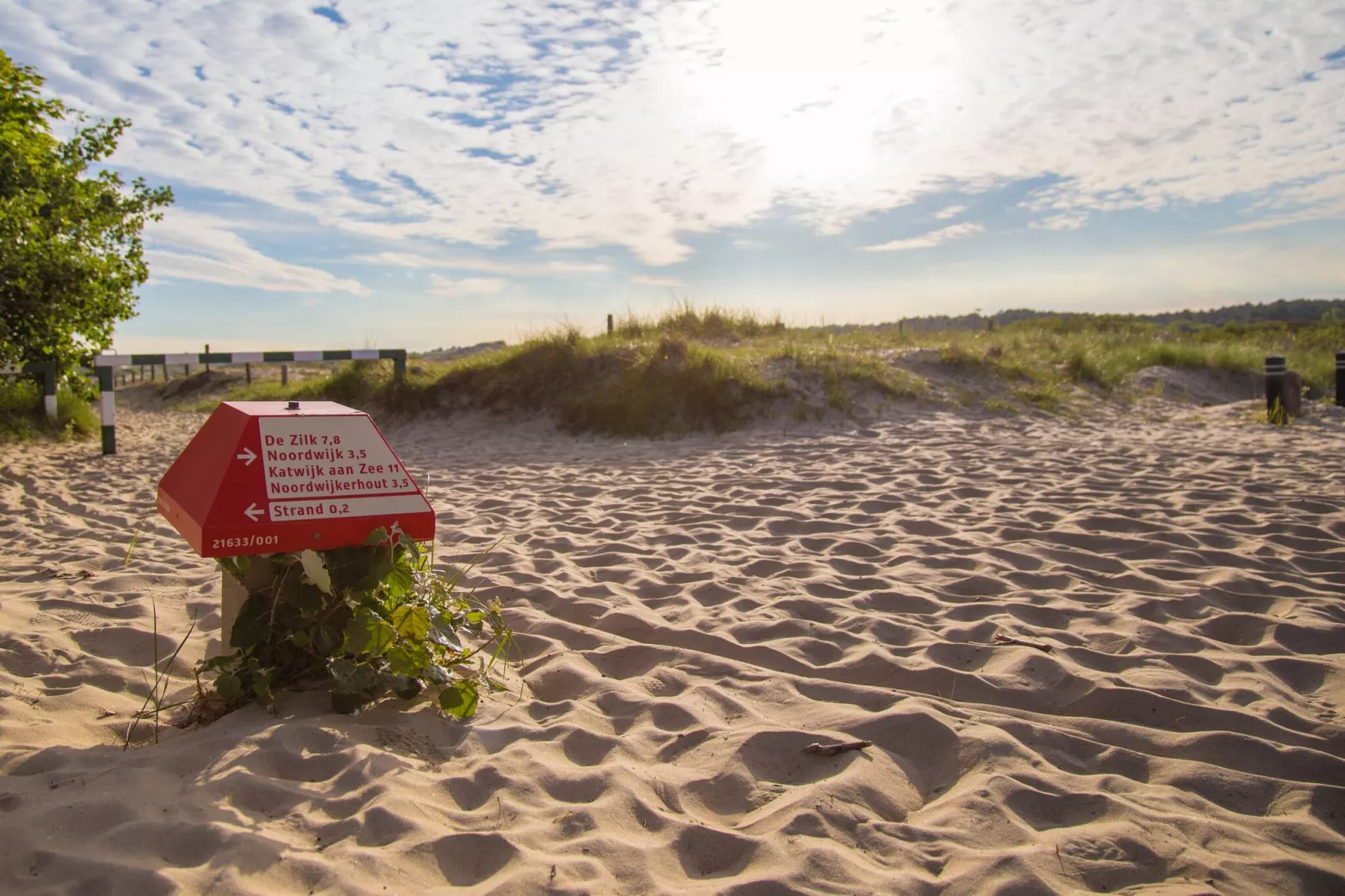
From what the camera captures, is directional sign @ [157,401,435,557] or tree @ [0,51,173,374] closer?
directional sign @ [157,401,435,557]

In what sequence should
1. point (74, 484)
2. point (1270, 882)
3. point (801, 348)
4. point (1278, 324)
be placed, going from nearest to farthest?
point (1270, 882) → point (74, 484) → point (801, 348) → point (1278, 324)

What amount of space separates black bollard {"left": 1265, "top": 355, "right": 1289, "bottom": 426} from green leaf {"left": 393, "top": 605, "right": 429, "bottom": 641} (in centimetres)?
1054

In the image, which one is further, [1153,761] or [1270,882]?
[1153,761]

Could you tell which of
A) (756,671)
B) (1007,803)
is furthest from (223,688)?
(1007,803)

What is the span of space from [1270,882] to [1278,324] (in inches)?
1384

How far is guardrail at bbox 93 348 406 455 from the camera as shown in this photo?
9.47m

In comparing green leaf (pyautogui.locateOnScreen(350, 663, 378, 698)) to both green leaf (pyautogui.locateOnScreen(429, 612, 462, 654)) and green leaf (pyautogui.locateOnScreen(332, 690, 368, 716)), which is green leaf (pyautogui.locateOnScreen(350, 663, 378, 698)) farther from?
green leaf (pyautogui.locateOnScreen(429, 612, 462, 654))

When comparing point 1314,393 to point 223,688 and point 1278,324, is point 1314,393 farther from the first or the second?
point 1278,324

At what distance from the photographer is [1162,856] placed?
6.57 ft

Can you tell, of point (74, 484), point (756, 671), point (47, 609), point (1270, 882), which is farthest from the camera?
point (74, 484)

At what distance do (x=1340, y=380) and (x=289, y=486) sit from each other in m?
13.4

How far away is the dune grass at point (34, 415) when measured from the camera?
9641mm

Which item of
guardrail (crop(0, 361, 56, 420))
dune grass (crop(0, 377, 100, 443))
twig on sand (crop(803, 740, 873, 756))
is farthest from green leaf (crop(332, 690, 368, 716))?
guardrail (crop(0, 361, 56, 420))

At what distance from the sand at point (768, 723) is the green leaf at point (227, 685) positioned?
0.10 m
